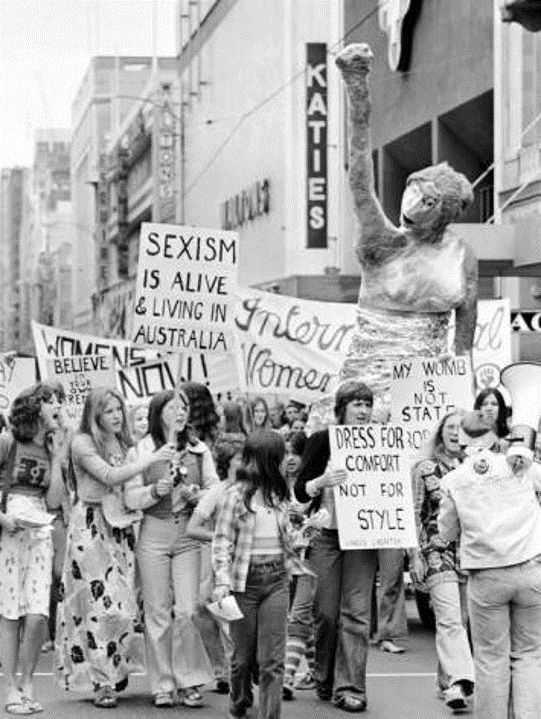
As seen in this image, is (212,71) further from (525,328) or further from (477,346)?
(477,346)

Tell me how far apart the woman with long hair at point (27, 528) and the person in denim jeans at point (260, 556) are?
1.23 metres

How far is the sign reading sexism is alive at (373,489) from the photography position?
10328 mm

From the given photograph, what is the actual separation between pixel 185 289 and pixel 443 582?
2.24 metres

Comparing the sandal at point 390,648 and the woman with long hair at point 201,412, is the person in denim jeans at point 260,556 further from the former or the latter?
the sandal at point 390,648

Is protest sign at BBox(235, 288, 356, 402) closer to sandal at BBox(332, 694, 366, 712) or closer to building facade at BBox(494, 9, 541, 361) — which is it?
sandal at BBox(332, 694, 366, 712)

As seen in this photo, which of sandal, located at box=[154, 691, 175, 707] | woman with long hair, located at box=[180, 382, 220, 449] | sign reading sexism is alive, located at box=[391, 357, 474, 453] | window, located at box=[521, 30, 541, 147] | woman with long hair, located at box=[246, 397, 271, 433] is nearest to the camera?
sandal, located at box=[154, 691, 175, 707]

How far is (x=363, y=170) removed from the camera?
40.0ft

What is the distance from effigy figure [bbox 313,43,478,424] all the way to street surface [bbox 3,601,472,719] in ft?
5.31

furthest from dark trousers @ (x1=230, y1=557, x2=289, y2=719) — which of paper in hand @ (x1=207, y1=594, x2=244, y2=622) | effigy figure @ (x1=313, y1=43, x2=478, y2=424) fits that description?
effigy figure @ (x1=313, y1=43, x2=478, y2=424)

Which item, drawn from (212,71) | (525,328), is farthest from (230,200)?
(525,328)

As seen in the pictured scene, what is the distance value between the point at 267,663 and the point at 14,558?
1657 mm

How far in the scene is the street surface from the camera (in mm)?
10281

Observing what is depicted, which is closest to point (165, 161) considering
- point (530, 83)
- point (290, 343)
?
point (530, 83)

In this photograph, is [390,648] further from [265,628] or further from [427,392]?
[265,628]
